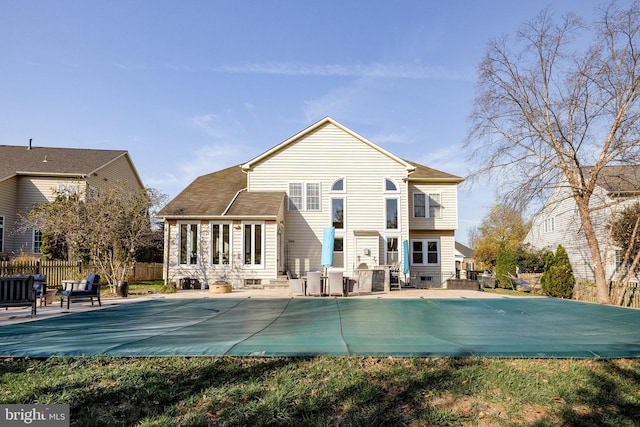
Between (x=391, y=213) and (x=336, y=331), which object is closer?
(x=336, y=331)

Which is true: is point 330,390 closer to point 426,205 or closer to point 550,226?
point 426,205

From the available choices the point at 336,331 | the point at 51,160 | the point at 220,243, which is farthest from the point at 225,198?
the point at 336,331

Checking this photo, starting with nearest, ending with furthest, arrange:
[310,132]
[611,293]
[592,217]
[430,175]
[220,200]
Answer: [611,293], [220,200], [592,217], [310,132], [430,175]

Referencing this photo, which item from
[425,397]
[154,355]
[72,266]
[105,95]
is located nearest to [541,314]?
[425,397]

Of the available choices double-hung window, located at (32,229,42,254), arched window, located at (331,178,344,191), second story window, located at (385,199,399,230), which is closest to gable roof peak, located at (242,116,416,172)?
second story window, located at (385,199,399,230)

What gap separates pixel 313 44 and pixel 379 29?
2.82 metres

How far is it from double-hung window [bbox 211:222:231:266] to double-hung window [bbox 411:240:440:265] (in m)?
10.4

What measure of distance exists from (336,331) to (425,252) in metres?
17.2

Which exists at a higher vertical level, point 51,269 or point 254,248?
point 254,248

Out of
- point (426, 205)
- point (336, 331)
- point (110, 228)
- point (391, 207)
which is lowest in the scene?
point (336, 331)

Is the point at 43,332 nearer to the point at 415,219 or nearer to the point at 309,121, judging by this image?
the point at 309,121

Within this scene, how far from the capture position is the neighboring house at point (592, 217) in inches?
599

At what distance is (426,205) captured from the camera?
23172 mm

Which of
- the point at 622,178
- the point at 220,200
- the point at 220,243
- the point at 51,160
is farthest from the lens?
the point at 51,160
